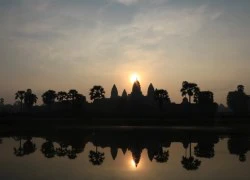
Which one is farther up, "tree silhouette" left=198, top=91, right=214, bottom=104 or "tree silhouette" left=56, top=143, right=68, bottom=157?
"tree silhouette" left=198, top=91, right=214, bottom=104

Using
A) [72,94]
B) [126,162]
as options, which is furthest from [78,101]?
[126,162]

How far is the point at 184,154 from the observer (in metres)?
35.2

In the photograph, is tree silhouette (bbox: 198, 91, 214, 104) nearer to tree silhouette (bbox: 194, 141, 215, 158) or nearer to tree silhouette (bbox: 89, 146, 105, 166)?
tree silhouette (bbox: 194, 141, 215, 158)

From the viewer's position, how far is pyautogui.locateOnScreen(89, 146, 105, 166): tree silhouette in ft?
97.6

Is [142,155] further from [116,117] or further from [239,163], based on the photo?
[116,117]

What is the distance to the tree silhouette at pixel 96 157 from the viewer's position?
29.7 metres

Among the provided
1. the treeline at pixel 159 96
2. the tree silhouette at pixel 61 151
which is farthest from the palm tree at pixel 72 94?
the tree silhouette at pixel 61 151

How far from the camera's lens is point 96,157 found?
32.9 meters

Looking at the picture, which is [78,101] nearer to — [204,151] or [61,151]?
[61,151]

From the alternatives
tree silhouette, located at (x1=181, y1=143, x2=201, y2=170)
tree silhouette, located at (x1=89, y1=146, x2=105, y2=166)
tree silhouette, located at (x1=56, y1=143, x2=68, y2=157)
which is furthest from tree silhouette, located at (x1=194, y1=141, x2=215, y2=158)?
tree silhouette, located at (x1=56, y1=143, x2=68, y2=157)

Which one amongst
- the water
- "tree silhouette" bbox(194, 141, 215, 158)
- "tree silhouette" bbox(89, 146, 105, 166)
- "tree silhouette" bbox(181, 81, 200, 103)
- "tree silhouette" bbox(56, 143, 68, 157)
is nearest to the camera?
the water

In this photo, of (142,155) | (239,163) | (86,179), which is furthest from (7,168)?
(239,163)

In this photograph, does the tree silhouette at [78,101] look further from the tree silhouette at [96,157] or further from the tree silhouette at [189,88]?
the tree silhouette at [96,157]

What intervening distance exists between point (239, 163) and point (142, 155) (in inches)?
385
